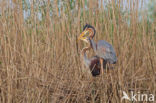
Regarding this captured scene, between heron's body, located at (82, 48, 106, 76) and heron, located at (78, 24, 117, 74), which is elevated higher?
heron, located at (78, 24, 117, 74)

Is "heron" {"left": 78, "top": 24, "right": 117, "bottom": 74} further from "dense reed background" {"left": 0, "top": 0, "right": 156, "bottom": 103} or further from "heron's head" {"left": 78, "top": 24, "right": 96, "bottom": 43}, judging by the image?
"dense reed background" {"left": 0, "top": 0, "right": 156, "bottom": 103}

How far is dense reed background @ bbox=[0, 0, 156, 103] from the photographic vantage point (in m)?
1.90

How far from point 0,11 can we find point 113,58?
1.06 metres

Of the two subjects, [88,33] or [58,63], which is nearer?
[88,33]

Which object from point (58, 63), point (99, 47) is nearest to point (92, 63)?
point (99, 47)

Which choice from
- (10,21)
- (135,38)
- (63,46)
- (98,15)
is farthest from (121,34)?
(10,21)

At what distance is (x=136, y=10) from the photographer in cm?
230

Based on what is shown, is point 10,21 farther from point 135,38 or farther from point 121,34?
point 135,38

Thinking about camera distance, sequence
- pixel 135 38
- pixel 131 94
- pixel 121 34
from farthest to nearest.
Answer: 1. pixel 135 38
2. pixel 121 34
3. pixel 131 94

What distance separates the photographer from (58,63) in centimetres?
208

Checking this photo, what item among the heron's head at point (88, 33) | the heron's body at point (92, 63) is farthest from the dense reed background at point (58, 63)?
the heron's head at point (88, 33)

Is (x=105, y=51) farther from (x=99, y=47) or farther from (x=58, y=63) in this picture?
(x=58, y=63)

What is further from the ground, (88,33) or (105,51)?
(88,33)

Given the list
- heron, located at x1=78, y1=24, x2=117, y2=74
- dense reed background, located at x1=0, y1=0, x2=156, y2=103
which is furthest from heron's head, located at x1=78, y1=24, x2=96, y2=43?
dense reed background, located at x1=0, y1=0, x2=156, y2=103
